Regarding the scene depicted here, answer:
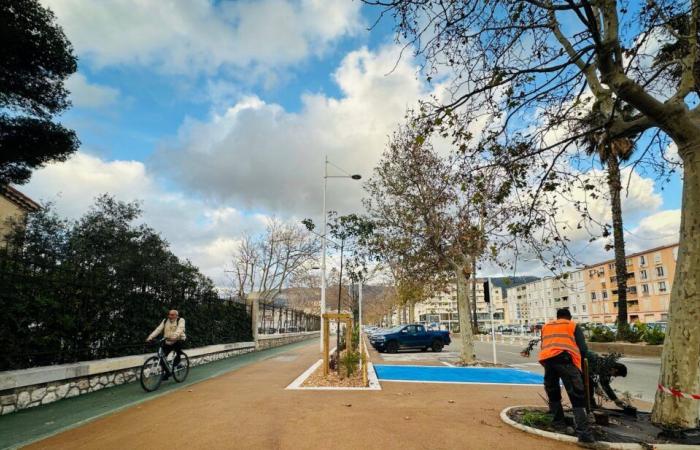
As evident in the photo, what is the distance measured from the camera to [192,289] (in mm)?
13969

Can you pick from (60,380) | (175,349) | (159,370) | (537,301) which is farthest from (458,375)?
(537,301)

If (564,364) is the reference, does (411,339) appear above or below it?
below

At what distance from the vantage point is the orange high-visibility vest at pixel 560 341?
5.46 m

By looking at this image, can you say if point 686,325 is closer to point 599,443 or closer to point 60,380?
point 599,443

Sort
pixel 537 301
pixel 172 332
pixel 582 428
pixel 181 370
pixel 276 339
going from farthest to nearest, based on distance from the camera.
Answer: pixel 537 301
pixel 276 339
pixel 181 370
pixel 172 332
pixel 582 428

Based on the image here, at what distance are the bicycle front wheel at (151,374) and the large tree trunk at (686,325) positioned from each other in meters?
8.63

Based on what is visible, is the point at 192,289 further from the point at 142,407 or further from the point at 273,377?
the point at 142,407

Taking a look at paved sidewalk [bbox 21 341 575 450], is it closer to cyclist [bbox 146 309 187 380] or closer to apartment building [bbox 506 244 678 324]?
cyclist [bbox 146 309 187 380]

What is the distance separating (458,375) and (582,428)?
728 centimetres

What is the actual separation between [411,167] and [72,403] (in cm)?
1191

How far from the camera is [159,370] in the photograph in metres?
9.02

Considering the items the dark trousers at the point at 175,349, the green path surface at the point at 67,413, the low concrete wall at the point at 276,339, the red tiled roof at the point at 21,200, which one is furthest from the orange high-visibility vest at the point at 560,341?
the red tiled roof at the point at 21,200

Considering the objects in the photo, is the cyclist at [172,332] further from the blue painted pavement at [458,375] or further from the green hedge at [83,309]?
the blue painted pavement at [458,375]

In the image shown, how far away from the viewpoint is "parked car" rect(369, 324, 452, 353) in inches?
864
